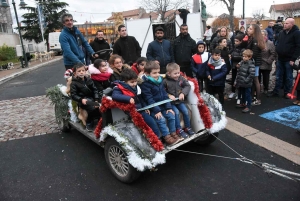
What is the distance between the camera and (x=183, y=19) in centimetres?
1035

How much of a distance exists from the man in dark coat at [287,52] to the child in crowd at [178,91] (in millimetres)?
3704

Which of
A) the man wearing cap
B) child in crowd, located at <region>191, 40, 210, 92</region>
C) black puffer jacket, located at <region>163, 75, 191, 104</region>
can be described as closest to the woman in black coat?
child in crowd, located at <region>191, 40, 210, 92</region>

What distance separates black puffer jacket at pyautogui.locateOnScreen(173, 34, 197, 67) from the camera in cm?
598

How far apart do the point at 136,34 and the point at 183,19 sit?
7.58ft

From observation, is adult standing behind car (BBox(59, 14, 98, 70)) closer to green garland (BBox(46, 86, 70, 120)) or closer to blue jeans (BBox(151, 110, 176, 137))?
green garland (BBox(46, 86, 70, 120))

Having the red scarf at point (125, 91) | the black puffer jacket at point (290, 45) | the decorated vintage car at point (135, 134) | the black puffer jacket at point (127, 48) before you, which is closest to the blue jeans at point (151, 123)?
the decorated vintage car at point (135, 134)

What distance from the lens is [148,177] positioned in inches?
127

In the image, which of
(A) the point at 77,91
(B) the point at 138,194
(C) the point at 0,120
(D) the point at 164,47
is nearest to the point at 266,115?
(D) the point at 164,47

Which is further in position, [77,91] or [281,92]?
[281,92]

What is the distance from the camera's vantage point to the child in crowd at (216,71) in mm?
5492

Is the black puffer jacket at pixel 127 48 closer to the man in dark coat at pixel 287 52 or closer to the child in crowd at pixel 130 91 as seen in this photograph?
the child in crowd at pixel 130 91

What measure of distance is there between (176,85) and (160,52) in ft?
7.12

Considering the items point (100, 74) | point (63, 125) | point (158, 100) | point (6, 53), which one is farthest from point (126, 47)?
point (6, 53)

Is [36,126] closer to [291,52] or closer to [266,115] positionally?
[266,115]
